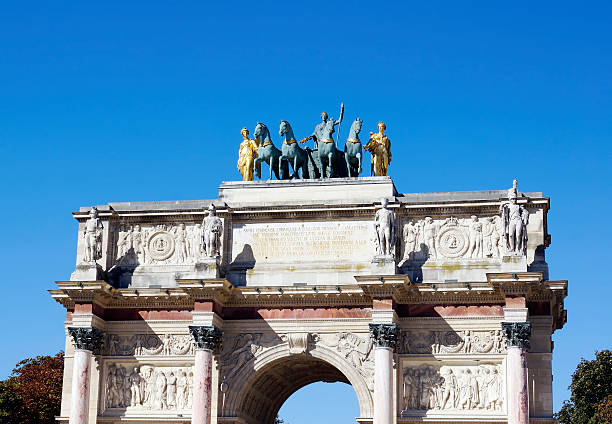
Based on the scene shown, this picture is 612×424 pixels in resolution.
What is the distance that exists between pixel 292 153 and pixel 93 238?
24.7 feet

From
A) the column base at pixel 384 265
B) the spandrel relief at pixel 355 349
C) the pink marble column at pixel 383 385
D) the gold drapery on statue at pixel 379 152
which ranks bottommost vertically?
the pink marble column at pixel 383 385

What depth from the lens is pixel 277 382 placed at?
39.5 meters

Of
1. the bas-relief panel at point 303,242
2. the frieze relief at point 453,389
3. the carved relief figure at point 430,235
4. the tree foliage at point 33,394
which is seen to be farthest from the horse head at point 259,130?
the tree foliage at point 33,394

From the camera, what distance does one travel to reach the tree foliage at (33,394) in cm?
4678

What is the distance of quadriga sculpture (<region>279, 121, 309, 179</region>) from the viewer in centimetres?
3916

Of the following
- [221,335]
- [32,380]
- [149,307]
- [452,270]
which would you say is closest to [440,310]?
[452,270]

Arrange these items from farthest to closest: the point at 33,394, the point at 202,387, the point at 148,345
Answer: the point at 33,394 → the point at 148,345 → the point at 202,387

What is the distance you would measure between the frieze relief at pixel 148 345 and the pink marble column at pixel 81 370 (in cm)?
76

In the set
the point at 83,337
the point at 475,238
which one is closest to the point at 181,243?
the point at 83,337

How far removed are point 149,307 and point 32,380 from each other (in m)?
16.1

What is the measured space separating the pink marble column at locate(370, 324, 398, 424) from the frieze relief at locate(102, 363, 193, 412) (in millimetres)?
6340

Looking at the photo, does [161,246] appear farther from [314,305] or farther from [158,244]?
[314,305]

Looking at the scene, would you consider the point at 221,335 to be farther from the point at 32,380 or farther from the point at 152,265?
the point at 32,380

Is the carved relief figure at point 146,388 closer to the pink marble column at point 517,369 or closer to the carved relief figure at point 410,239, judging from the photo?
the carved relief figure at point 410,239
